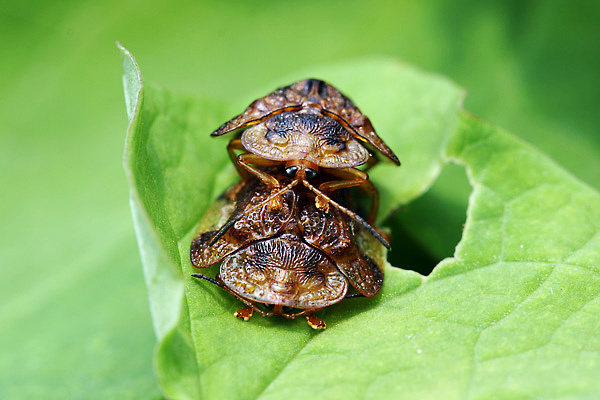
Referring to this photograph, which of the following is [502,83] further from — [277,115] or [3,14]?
[3,14]

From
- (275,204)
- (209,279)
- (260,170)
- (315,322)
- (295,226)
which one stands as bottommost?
(315,322)

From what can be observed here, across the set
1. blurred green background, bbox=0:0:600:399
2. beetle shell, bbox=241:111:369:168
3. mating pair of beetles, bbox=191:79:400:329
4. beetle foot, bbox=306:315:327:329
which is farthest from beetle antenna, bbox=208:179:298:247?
blurred green background, bbox=0:0:600:399

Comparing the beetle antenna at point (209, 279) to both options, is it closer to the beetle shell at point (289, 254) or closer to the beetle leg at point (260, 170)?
the beetle shell at point (289, 254)

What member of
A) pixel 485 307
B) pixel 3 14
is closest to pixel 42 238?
pixel 3 14

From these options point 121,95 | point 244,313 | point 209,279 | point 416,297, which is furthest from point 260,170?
point 121,95

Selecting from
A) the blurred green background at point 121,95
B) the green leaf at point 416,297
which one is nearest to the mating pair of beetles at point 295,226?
the green leaf at point 416,297

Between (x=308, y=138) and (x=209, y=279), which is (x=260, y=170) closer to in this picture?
(x=308, y=138)
